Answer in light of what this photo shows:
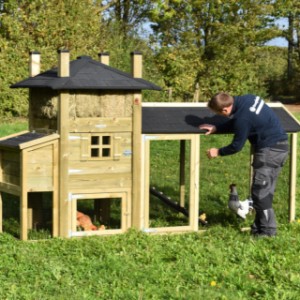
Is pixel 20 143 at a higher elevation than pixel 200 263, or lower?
higher

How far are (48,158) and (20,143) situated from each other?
338 mm

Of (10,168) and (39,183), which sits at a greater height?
(10,168)

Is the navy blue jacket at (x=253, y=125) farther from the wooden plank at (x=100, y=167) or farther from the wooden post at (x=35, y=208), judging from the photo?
the wooden post at (x=35, y=208)

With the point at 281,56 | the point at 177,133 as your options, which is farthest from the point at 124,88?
the point at 281,56

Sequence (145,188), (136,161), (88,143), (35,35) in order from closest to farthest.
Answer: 1. (88,143)
2. (136,161)
3. (145,188)
4. (35,35)

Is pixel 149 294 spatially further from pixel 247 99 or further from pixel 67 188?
pixel 247 99

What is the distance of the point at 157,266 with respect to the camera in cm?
593

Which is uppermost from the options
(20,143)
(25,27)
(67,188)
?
→ (25,27)

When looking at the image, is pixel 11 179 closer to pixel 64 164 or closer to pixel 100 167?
pixel 64 164

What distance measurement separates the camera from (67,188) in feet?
22.9

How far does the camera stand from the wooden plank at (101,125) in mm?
6953

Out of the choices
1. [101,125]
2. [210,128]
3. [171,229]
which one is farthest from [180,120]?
[171,229]

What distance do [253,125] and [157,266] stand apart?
208cm

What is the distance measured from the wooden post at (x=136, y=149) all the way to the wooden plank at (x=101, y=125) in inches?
3.7
